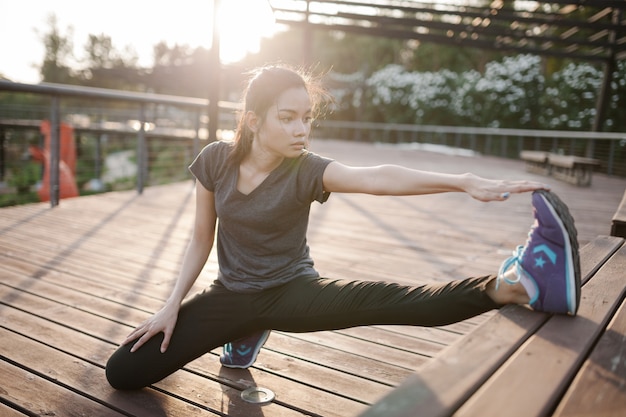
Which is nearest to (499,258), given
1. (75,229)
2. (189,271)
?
(189,271)

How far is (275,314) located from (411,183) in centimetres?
62

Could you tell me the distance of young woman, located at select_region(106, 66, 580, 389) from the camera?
1.66 metres

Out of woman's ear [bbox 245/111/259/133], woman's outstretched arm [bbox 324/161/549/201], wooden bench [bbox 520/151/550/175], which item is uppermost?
woman's ear [bbox 245/111/259/133]

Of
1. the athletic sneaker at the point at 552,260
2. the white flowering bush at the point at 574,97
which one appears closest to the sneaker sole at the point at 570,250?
the athletic sneaker at the point at 552,260

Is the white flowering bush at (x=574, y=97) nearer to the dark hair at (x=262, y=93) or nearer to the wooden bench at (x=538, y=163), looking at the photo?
the wooden bench at (x=538, y=163)

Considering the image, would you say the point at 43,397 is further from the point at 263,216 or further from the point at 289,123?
the point at 289,123

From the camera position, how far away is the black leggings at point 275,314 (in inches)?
63.5

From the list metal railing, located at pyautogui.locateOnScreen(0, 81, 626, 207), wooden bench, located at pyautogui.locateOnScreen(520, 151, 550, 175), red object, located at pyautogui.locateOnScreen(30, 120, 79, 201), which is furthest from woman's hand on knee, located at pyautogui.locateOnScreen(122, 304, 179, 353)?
wooden bench, located at pyautogui.locateOnScreen(520, 151, 550, 175)

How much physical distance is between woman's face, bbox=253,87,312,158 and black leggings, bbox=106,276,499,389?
17.3 inches

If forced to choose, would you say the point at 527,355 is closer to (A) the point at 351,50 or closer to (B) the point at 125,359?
(B) the point at 125,359

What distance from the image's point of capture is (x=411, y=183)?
1612 mm

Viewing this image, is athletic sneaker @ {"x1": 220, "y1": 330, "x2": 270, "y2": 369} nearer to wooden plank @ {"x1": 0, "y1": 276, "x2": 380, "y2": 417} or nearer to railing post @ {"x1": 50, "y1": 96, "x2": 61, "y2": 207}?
wooden plank @ {"x1": 0, "y1": 276, "x2": 380, "y2": 417}

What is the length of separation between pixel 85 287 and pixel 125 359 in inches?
46.6

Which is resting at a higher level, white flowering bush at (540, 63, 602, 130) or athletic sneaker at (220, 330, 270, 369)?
white flowering bush at (540, 63, 602, 130)
